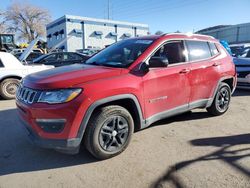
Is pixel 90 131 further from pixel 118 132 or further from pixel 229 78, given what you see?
pixel 229 78

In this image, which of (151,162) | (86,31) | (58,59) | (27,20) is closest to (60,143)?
(151,162)

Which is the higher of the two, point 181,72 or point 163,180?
point 181,72

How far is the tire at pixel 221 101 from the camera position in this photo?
202 inches

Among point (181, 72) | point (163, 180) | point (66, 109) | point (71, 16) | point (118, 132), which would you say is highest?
point (71, 16)

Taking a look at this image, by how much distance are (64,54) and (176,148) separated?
8.52m

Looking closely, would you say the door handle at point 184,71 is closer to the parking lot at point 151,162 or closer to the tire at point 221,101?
the parking lot at point 151,162

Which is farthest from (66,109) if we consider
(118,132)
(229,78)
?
(229,78)

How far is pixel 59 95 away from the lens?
9.70 feet

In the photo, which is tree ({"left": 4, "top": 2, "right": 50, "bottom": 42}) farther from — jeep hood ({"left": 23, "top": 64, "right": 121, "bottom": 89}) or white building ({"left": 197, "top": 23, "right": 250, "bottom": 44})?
jeep hood ({"left": 23, "top": 64, "right": 121, "bottom": 89})

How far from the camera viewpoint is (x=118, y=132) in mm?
3463

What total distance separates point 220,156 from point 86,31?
148ft

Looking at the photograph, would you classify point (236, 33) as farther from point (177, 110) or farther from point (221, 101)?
point (177, 110)

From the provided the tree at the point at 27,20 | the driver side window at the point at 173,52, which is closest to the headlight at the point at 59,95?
the driver side window at the point at 173,52

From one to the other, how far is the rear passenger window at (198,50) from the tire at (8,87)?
564 centimetres
